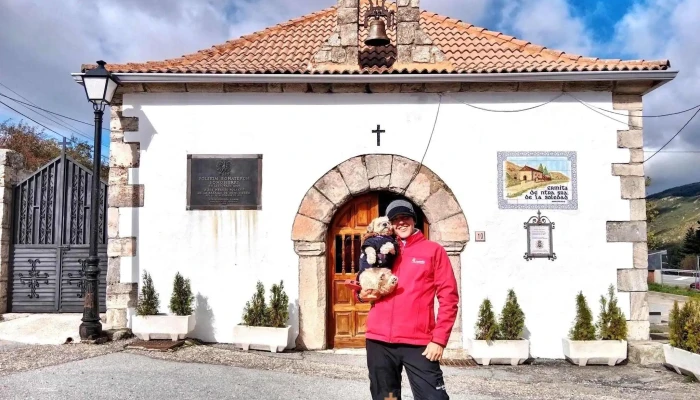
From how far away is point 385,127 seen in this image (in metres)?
6.64

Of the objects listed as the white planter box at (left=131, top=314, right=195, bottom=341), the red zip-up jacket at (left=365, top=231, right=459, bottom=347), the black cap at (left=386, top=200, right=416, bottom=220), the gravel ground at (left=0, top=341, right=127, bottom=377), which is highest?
the black cap at (left=386, top=200, right=416, bottom=220)

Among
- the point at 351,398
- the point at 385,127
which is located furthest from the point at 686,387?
the point at 385,127

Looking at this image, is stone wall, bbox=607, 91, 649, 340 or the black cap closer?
the black cap

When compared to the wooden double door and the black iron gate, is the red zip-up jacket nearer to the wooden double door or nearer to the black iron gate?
the wooden double door

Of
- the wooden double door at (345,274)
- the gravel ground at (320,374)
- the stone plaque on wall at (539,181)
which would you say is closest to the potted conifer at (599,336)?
the gravel ground at (320,374)

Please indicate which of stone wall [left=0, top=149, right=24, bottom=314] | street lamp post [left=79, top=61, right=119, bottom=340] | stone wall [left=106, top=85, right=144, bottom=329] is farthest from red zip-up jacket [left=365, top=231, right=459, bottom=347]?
stone wall [left=0, top=149, right=24, bottom=314]

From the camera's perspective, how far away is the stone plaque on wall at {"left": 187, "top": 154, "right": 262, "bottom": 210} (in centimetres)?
661

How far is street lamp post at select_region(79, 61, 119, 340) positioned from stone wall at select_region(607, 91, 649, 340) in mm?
6328

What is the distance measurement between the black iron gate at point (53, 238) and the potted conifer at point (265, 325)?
264cm

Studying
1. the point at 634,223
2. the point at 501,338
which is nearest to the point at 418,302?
the point at 501,338

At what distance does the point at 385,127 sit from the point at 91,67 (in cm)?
390

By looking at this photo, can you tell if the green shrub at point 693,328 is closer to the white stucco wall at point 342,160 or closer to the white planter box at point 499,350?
the white stucco wall at point 342,160

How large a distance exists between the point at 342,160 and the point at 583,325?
3.52 m

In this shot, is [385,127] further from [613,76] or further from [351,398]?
[351,398]
